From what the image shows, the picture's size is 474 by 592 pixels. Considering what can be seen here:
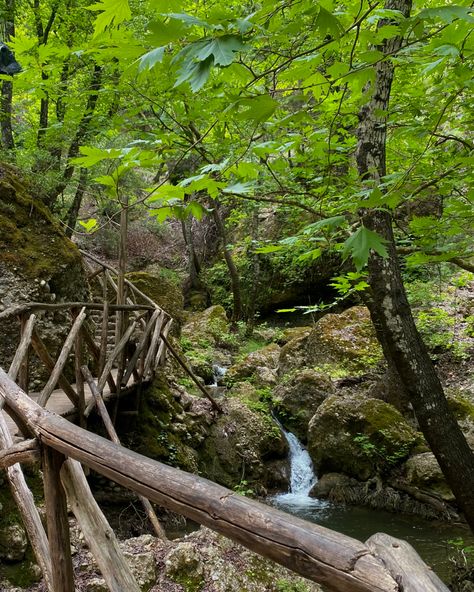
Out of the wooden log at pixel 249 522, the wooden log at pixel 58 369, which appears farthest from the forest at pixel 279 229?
the wooden log at pixel 249 522

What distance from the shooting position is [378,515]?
6730 mm

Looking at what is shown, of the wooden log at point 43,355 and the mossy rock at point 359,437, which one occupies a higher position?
the wooden log at point 43,355

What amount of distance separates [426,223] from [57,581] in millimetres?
2977

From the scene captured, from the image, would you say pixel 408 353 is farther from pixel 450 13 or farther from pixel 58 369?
pixel 58 369

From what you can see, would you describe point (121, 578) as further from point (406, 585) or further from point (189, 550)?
point (189, 550)

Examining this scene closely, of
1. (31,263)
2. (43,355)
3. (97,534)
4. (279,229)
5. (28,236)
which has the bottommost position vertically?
(97,534)

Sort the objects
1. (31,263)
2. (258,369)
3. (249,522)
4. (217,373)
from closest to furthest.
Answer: (249,522)
(31,263)
(258,369)
(217,373)

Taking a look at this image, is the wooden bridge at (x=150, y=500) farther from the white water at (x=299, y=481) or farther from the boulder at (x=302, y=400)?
the boulder at (x=302, y=400)

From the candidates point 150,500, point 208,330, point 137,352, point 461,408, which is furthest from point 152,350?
point 208,330

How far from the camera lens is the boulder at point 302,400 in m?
9.07

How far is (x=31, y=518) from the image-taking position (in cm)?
224

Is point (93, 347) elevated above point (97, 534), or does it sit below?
above

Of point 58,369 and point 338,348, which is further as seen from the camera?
point 338,348

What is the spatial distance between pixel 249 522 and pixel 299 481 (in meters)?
7.43
